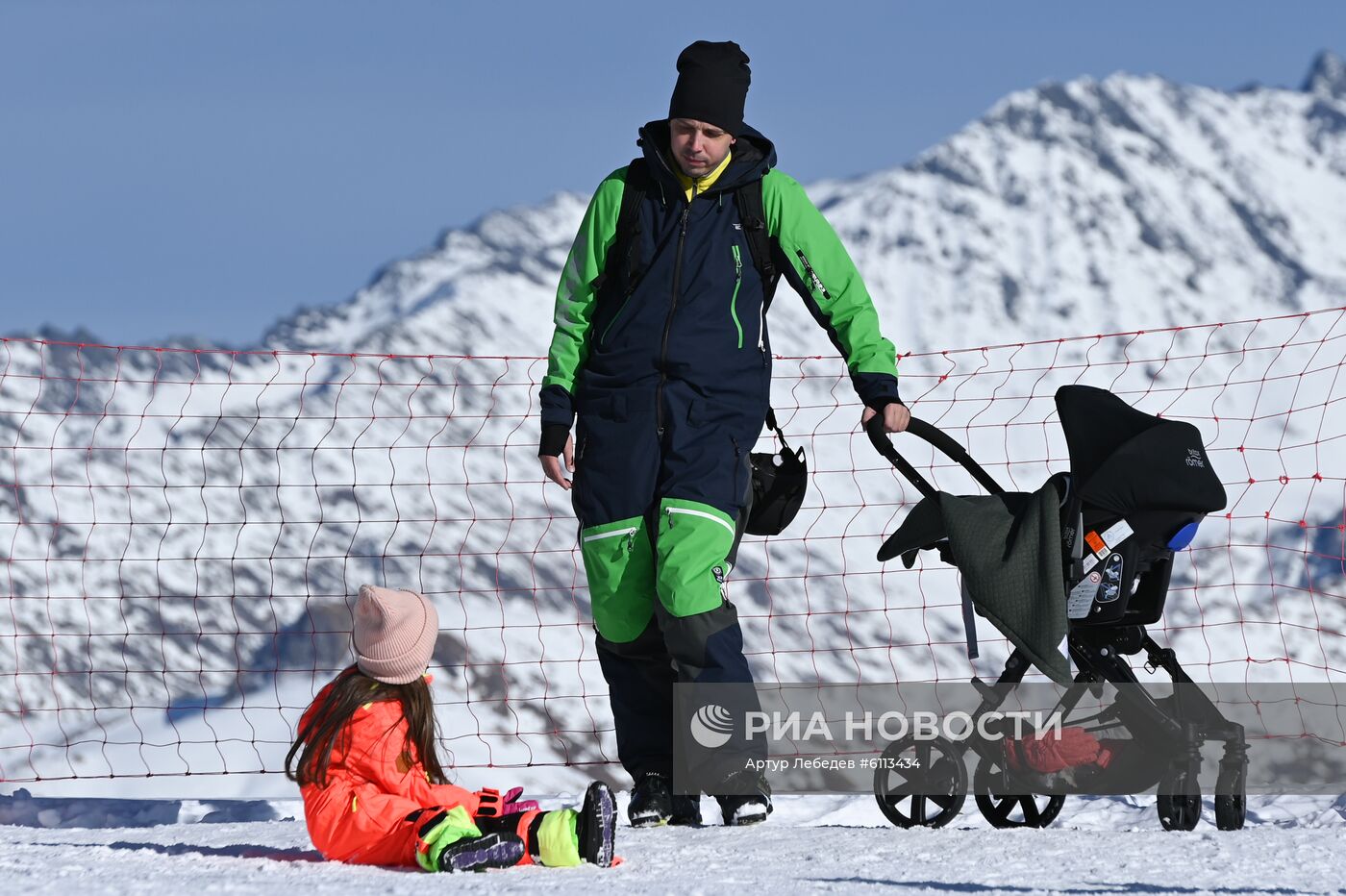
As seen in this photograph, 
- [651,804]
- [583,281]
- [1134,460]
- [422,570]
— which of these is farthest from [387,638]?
[422,570]

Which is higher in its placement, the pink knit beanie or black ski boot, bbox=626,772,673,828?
the pink knit beanie

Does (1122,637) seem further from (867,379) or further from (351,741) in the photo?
(351,741)

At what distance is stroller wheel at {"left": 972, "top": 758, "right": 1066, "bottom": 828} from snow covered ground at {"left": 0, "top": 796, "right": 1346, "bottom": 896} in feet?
0.51

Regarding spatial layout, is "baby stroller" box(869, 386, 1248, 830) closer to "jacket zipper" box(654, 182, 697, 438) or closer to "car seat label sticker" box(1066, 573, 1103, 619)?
"car seat label sticker" box(1066, 573, 1103, 619)

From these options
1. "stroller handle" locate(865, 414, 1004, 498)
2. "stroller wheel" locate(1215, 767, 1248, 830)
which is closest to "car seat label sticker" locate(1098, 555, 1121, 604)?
"stroller handle" locate(865, 414, 1004, 498)

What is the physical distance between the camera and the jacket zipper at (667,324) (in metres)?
3.90

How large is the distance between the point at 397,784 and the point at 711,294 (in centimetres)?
135

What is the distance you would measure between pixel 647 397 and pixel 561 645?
10993 centimetres

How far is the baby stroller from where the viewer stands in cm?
361

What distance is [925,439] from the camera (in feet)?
12.6

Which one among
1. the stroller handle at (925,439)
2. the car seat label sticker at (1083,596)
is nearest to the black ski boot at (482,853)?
the stroller handle at (925,439)

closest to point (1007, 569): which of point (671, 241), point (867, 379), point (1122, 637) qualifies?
point (1122, 637)

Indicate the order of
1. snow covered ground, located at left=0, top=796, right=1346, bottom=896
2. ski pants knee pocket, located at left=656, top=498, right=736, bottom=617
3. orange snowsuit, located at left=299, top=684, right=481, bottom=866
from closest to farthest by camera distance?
snow covered ground, located at left=0, top=796, right=1346, bottom=896 → orange snowsuit, located at left=299, top=684, right=481, bottom=866 → ski pants knee pocket, located at left=656, top=498, right=736, bottom=617

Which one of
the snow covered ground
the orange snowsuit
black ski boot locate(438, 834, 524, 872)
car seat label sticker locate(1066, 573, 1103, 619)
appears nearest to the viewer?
the snow covered ground
